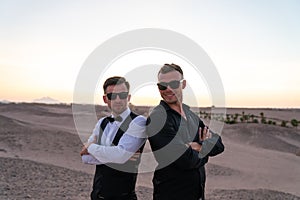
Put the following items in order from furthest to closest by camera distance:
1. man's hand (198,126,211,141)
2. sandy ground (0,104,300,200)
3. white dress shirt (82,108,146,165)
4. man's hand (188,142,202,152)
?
sandy ground (0,104,300,200)
man's hand (198,126,211,141)
man's hand (188,142,202,152)
white dress shirt (82,108,146,165)

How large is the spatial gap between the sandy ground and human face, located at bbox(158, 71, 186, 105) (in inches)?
95.0

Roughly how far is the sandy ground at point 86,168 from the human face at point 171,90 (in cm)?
Result: 241

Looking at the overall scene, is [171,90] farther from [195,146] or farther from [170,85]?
[195,146]

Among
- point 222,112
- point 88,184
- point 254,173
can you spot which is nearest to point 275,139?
point 254,173

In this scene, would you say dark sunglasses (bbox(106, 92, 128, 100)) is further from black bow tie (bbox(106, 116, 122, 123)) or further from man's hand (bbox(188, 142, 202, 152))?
man's hand (bbox(188, 142, 202, 152))

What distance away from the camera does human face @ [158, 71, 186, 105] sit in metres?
3.11

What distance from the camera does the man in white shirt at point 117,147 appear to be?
3035 millimetres

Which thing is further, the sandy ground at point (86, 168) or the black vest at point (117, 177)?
the sandy ground at point (86, 168)

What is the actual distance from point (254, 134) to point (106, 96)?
22.6 meters

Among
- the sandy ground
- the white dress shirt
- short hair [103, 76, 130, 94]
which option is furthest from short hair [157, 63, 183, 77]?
the sandy ground

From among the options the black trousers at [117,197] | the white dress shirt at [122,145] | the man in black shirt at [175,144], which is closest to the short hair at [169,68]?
the man in black shirt at [175,144]

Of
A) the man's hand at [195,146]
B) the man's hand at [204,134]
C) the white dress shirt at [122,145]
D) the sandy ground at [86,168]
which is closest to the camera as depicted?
the white dress shirt at [122,145]

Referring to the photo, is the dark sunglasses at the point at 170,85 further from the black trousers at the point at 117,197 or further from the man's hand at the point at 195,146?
the black trousers at the point at 117,197

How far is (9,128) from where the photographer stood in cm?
1911
